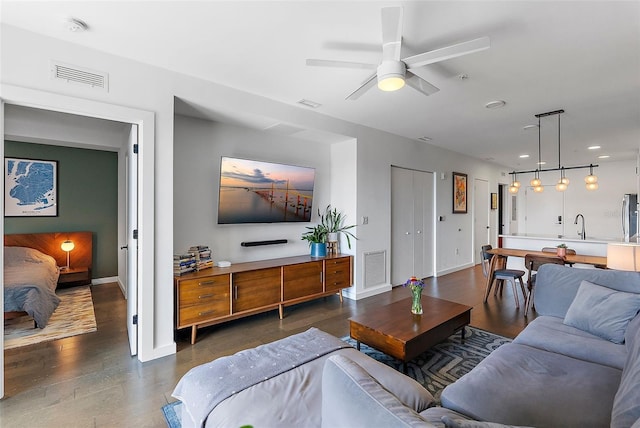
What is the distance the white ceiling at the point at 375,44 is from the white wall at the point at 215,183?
32.1 inches

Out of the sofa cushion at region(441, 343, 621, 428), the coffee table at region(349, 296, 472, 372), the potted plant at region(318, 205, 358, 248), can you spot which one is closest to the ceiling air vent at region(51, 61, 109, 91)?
the coffee table at region(349, 296, 472, 372)

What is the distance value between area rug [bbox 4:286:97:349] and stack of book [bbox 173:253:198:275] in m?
1.27

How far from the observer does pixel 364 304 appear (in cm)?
431

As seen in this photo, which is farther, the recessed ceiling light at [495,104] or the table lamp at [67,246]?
the table lamp at [67,246]

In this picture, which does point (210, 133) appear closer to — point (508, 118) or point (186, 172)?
point (186, 172)

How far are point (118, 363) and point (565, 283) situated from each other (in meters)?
3.97

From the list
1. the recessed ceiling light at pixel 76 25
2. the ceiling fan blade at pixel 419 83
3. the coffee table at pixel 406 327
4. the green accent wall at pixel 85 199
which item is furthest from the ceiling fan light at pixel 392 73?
the green accent wall at pixel 85 199

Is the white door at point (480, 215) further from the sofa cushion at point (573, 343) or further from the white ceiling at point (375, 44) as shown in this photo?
the sofa cushion at point (573, 343)

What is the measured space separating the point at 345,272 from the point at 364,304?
525mm

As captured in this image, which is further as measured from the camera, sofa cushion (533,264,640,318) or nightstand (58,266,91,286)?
nightstand (58,266,91,286)

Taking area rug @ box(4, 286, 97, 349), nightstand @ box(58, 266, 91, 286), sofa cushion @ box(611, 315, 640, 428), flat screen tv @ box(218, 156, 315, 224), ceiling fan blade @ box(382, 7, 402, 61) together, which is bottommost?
area rug @ box(4, 286, 97, 349)

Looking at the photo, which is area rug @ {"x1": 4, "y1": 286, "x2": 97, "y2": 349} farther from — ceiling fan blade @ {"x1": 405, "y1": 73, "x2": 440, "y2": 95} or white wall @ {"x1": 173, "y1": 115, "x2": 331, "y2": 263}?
ceiling fan blade @ {"x1": 405, "y1": 73, "x2": 440, "y2": 95}

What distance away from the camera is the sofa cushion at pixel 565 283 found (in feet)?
7.74

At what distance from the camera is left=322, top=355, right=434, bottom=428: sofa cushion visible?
0.75 metres
